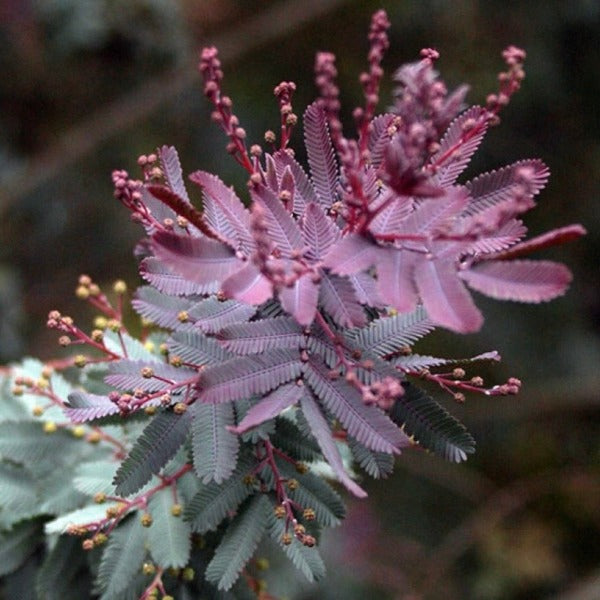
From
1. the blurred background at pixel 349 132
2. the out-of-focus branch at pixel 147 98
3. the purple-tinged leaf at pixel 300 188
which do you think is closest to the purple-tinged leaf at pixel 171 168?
the purple-tinged leaf at pixel 300 188

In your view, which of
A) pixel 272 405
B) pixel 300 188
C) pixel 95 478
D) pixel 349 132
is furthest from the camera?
pixel 349 132

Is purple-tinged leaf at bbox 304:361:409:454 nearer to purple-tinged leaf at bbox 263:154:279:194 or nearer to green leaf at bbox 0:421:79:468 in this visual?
purple-tinged leaf at bbox 263:154:279:194

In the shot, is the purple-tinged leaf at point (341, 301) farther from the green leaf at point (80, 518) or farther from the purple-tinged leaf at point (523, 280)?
the green leaf at point (80, 518)

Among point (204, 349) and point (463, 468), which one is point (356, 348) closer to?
point (204, 349)

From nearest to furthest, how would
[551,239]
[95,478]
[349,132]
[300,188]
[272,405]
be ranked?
[551,239]
[272,405]
[300,188]
[95,478]
[349,132]

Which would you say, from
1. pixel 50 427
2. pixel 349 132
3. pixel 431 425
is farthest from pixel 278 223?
pixel 349 132

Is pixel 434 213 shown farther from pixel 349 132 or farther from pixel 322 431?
pixel 349 132

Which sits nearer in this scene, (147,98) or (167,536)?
(167,536)
